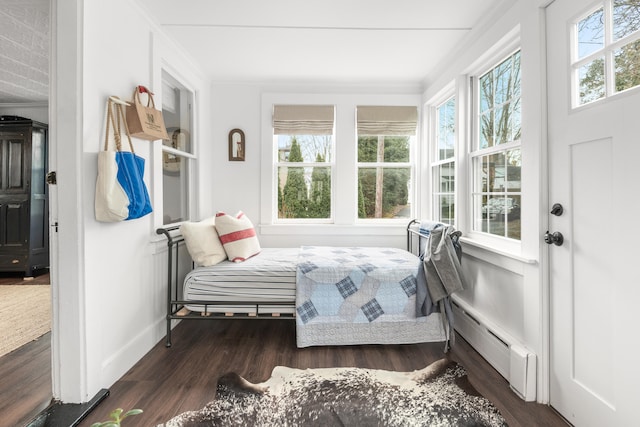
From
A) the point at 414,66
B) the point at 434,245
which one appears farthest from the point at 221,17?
the point at 434,245

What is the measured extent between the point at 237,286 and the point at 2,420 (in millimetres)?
1399

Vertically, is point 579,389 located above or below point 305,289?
below

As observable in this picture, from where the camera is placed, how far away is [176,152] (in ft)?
9.67

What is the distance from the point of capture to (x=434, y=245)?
2.49m

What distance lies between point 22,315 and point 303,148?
3223 millimetres

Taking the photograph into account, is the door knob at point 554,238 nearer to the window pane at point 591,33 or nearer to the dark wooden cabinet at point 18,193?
the window pane at point 591,33

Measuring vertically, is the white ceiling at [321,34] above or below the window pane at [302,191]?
above

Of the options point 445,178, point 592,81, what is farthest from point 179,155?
point 592,81

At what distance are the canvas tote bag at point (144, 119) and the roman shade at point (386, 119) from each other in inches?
86.3

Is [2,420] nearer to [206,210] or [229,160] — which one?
[206,210]

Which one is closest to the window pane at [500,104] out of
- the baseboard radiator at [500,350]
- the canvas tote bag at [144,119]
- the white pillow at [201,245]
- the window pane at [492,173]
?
the window pane at [492,173]

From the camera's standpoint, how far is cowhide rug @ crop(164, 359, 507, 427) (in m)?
1.67

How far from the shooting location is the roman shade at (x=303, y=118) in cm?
370

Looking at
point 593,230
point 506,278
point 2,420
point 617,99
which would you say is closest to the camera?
point 617,99
